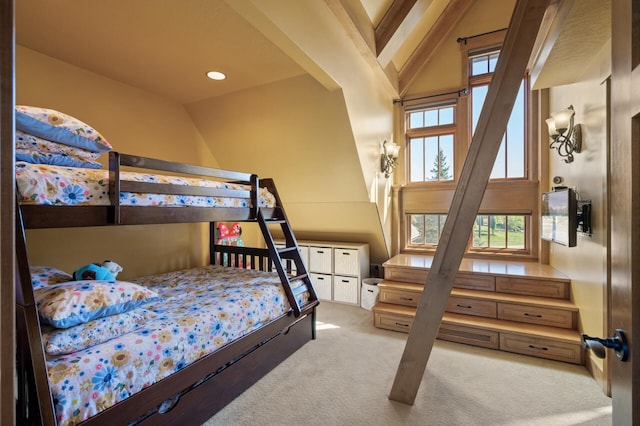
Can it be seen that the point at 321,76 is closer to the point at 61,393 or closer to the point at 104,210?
the point at 104,210

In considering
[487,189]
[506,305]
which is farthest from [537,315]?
[487,189]

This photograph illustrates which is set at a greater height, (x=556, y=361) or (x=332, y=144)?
(x=332, y=144)

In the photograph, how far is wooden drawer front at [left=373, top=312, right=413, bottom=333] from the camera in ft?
9.93

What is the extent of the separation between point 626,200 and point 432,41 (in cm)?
390

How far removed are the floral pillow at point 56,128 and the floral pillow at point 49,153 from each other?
0.03m

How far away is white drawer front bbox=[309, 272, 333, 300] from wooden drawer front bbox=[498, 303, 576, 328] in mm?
2044

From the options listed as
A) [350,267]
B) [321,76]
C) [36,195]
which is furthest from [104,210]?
[350,267]

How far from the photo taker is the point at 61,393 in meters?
1.14

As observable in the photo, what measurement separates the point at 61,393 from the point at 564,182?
152 inches

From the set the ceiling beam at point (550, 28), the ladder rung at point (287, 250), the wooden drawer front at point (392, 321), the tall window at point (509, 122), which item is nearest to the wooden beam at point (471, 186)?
the ceiling beam at point (550, 28)

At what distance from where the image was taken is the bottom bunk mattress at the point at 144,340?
1206mm

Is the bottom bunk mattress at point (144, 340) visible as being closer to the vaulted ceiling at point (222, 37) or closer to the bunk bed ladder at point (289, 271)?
the bunk bed ladder at point (289, 271)

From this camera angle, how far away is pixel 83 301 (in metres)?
1.38

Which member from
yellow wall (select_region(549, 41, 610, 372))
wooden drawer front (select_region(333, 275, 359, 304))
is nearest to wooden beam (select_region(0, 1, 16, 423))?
yellow wall (select_region(549, 41, 610, 372))
